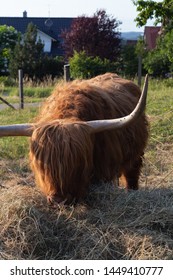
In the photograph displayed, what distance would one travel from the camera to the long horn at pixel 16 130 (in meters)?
4.68

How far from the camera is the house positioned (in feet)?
150

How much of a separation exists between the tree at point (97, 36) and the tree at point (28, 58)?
2.00 m

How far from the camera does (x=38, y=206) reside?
4305mm

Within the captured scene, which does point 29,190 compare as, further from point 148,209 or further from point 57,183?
point 148,209

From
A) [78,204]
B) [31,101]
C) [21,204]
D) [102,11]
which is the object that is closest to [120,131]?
[78,204]

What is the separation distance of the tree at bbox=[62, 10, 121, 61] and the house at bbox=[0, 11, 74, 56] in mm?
17416

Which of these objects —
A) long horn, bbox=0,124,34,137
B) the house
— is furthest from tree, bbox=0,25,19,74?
long horn, bbox=0,124,34,137

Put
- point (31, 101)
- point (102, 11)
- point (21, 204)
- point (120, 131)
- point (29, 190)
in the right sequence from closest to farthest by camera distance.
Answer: point (21, 204) → point (29, 190) → point (120, 131) → point (31, 101) → point (102, 11)

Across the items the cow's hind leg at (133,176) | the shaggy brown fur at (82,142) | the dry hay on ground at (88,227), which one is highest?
the shaggy brown fur at (82,142)

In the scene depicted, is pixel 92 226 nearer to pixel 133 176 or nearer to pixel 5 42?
pixel 133 176

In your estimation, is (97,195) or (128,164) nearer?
(97,195)

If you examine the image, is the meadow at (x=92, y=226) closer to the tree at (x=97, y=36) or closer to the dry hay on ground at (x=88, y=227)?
the dry hay on ground at (x=88, y=227)

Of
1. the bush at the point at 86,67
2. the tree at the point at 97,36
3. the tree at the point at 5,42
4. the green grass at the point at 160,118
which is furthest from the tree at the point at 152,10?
the tree at the point at 5,42
